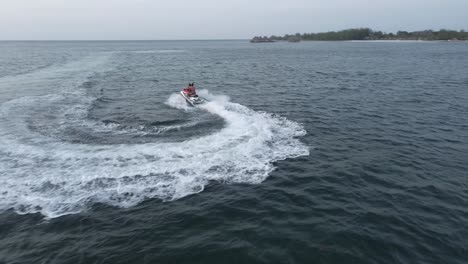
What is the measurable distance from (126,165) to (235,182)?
684 centimetres

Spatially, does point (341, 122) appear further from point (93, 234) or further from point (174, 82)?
point (174, 82)

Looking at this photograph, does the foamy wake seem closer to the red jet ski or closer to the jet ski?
the jet ski

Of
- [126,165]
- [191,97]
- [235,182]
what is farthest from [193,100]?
[235,182]

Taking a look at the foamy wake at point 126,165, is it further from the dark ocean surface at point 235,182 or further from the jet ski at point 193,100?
the jet ski at point 193,100

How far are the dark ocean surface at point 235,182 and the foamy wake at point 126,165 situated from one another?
104mm

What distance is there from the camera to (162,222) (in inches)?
583

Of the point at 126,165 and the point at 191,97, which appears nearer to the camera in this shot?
the point at 126,165

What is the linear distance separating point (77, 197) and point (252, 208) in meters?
8.74

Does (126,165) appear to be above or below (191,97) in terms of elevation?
below

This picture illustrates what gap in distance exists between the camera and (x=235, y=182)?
1845cm

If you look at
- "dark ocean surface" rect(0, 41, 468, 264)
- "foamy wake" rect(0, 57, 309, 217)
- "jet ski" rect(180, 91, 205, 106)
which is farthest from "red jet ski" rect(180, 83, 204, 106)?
"foamy wake" rect(0, 57, 309, 217)

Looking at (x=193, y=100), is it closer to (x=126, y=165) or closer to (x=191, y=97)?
(x=191, y=97)

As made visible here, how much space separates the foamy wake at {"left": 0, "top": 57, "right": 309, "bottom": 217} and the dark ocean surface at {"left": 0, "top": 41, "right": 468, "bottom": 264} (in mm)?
104

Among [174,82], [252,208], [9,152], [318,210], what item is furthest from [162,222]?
[174,82]
